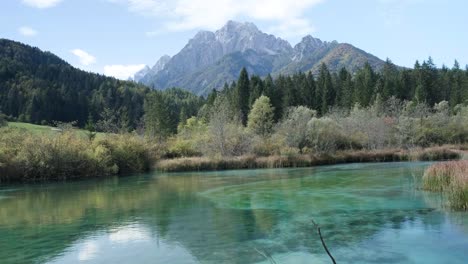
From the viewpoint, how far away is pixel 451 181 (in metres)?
19.6

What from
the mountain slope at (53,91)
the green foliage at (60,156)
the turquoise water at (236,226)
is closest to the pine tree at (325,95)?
the mountain slope at (53,91)

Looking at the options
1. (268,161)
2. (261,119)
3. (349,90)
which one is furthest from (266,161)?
(349,90)

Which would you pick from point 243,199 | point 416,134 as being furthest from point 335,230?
point 416,134

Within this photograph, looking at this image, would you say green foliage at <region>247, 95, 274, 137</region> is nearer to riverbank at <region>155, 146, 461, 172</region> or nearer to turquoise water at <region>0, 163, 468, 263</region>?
riverbank at <region>155, 146, 461, 172</region>

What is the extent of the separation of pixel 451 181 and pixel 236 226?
30.8ft

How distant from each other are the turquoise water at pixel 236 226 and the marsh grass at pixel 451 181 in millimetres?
688

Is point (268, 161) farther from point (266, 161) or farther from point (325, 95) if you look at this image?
point (325, 95)

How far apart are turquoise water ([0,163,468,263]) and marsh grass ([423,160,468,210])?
688 mm

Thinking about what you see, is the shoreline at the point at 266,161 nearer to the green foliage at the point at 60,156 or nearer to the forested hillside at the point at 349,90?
the green foliage at the point at 60,156

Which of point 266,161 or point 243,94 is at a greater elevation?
point 243,94

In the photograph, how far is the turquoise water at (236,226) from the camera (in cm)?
1347

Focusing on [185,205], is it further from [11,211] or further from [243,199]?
[11,211]

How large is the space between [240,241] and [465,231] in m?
7.25

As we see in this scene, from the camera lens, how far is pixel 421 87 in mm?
90812
